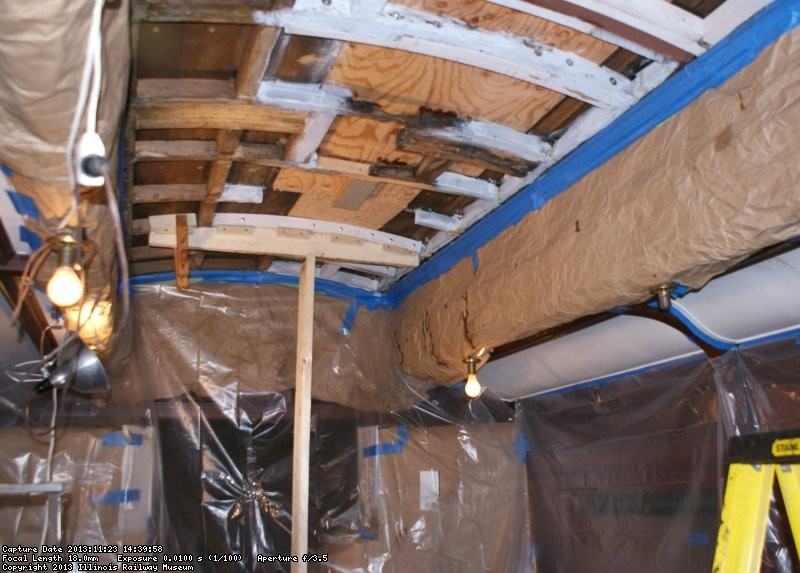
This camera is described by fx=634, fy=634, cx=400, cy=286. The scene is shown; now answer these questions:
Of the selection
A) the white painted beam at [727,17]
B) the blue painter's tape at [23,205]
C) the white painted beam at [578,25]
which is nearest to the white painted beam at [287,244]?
the blue painter's tape at [23,205]

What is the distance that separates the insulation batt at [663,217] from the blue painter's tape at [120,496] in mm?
1527

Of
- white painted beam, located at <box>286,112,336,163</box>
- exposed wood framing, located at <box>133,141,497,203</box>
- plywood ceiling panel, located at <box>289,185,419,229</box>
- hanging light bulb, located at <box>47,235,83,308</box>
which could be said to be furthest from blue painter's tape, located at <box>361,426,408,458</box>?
hanging light bulb, located at <box>47,235,83,308</box>

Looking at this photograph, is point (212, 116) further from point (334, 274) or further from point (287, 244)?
point (334, 274)

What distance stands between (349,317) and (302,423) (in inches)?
33.7

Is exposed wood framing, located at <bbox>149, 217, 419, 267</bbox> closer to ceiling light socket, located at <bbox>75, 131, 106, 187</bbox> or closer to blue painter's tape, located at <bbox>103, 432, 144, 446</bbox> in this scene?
blue painter's tape, located at <bbox>103, 432, 144, 446</bbox>

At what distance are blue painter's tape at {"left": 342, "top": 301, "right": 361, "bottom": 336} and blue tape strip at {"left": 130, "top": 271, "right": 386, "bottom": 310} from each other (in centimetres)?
4

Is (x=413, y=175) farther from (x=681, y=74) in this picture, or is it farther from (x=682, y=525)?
(x=682, y=525)

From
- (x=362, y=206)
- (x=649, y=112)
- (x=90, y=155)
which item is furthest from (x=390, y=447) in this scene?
(x=90, y=155)

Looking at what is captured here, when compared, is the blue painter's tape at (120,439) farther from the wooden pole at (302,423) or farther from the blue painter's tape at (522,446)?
the blue painter's tape at (522,446)

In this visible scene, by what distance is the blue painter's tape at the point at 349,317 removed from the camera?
3.09m

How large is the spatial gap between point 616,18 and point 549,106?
396 millimetres

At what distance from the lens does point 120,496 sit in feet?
8.54

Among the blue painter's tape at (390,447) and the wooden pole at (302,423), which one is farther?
the blue painter's tape at (390,447)

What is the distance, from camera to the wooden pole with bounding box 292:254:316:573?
2.19m
